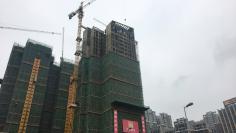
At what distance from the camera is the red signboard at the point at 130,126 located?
10684 cm

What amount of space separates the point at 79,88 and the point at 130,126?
3197 centimetres

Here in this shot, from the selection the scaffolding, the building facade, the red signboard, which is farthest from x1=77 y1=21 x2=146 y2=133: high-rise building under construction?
the scaffolding

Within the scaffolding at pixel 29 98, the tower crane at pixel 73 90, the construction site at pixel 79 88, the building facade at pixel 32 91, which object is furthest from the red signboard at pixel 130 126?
the scaffolding at pixel 29 98

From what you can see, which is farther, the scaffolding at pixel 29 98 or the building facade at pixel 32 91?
the building facade at pixel 32 91

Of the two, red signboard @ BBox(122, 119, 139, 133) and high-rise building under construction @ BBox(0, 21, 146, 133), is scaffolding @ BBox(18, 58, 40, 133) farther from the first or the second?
red signboard @ BBox(122, 119, 139, 133)

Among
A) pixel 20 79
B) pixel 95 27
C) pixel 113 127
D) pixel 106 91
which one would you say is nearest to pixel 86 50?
pixel 95 27

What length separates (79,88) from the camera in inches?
4820

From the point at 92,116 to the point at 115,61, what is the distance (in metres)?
29.9

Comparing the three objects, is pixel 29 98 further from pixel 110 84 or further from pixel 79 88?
pixel 110 84

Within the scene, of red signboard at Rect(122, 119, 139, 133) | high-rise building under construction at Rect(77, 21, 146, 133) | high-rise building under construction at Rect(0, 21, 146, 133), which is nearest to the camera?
red signboard at Rect(122, 119, 139, 133)

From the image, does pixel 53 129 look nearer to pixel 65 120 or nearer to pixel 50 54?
pixel 65 120

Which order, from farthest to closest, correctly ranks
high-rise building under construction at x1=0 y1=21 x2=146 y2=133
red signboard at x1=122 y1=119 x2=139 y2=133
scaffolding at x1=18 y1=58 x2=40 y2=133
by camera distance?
high-rise building under construction at x1=0 y1=21 x2=146 y2=133 → scaffolding at x1=18 y1=58 x2=40 y2=133 → red signboard at x1=122 y1=119 x2=139 y2=133

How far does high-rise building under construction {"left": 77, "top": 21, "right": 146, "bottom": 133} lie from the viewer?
358 feet

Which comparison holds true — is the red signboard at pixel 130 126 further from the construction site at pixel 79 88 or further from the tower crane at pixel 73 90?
the tower crane at pixel 73 90
